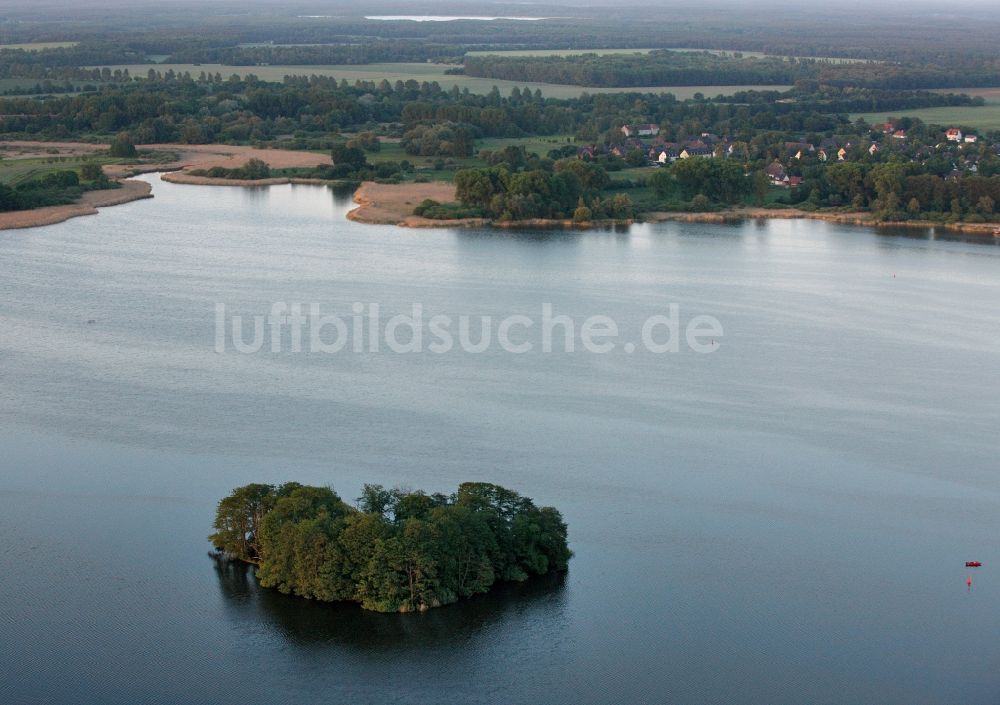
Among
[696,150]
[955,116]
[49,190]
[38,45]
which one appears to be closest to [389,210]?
[49,190]

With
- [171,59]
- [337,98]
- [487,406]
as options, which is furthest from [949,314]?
[171,59]

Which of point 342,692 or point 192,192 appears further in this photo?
point 192,192

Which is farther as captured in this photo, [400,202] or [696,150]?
[696,150]

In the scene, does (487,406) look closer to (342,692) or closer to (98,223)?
(342,692)

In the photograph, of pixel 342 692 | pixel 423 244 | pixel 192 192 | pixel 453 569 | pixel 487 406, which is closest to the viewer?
pixel 342 692

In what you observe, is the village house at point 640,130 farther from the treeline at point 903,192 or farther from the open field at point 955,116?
the treeline at point 903,192

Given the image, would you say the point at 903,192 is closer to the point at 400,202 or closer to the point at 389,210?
the point at 400,202
